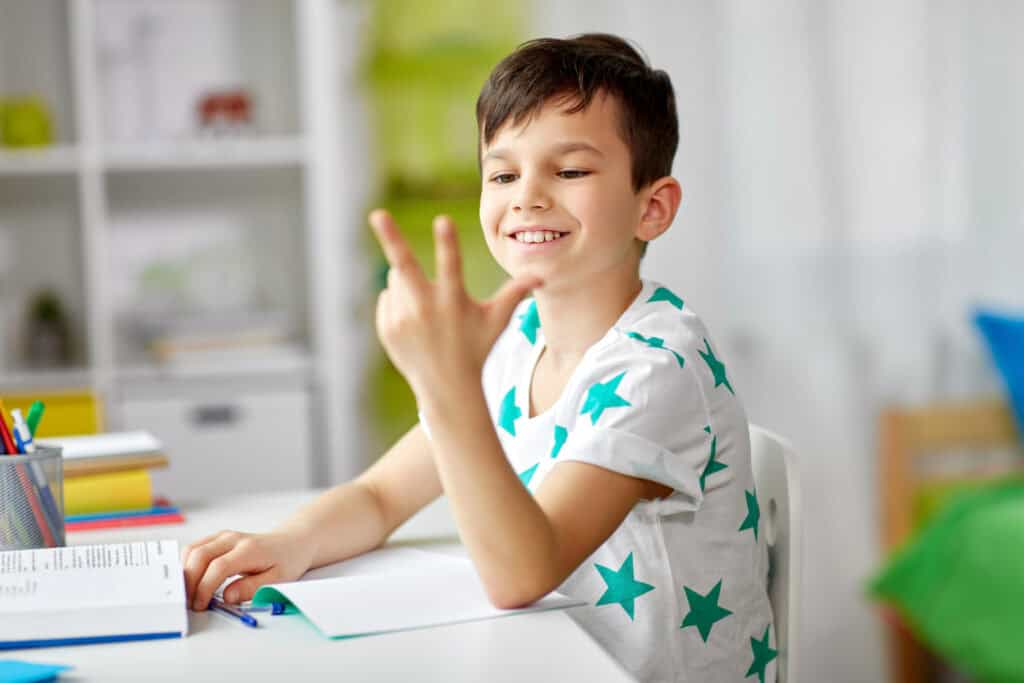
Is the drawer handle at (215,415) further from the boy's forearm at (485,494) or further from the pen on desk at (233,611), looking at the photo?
the boy's forearm at (485,494)

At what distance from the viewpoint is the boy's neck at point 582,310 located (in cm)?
113

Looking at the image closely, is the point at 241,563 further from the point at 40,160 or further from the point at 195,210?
the point at 195,210

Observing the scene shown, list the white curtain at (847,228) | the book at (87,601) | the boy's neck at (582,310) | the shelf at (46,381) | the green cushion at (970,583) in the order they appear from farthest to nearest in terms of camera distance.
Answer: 1. the white curtain at (847,228)
2. the shelf at (46,381)
3. the green cushion at (970,583)
4. the boy's neck at (582,310)
5. the book at (87,601)

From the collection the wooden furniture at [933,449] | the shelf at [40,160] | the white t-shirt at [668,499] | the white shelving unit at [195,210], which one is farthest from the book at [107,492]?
the wooden furniture at [933,449]

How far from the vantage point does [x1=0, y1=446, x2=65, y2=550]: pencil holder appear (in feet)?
3.59

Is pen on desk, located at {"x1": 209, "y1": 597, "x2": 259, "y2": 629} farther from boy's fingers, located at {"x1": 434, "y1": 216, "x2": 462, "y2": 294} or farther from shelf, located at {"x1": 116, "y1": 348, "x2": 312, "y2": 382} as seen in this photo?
shelf, located at {"x1": 116, "y1": 348, "x2": 312, "y2": 382}

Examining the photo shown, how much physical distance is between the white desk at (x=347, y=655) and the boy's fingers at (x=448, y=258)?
0.24 meters

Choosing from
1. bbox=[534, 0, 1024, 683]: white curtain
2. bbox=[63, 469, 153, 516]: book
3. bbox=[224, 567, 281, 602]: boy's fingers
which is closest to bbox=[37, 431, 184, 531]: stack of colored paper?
bbox=[63, 469, 153, 516]: book

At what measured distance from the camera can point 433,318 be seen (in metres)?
0.83

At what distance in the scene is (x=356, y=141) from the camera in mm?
2963

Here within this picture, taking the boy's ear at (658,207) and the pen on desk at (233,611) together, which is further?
the boy's ear at (658,207)

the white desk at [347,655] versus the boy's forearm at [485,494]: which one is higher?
the boy's forearm at [485,494]

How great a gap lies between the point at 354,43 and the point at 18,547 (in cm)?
203

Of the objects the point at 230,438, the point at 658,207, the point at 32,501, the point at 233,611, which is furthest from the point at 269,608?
the point at 230,438
